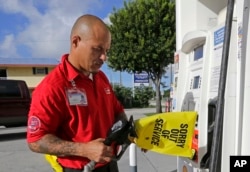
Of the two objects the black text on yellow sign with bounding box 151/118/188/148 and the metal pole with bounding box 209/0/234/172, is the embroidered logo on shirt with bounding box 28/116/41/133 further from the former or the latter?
the metal pole with bounding box 209/0/234/172

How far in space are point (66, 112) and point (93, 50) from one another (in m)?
0.42

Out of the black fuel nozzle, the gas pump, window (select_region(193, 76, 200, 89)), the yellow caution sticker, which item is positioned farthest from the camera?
window (select_region(193, 76, 200, 89))

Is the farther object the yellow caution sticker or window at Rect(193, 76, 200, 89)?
window at Rect(193, 76, 200, 89)

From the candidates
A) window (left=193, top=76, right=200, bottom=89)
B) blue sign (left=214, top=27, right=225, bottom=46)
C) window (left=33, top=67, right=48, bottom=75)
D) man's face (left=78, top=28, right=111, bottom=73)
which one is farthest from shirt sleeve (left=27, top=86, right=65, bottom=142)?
window (left=33, top=67, right=48, bottom=75)

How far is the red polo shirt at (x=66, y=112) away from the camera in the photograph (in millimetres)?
2184

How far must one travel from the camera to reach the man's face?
2260 millimetres

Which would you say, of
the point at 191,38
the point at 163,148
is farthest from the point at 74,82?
the point at 191,38

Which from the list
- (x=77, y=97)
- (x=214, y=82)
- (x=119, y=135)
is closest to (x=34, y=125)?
A: (x=77, y=97)

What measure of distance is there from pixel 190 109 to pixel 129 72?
17.1 m

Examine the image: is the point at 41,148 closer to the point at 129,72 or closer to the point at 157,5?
the point at 157,5

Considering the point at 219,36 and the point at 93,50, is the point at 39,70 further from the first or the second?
the point at 93,50

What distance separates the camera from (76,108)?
2.32 m

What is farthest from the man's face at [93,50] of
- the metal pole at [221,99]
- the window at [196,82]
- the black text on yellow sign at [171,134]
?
the window at [196,82]

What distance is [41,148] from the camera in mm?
2137
